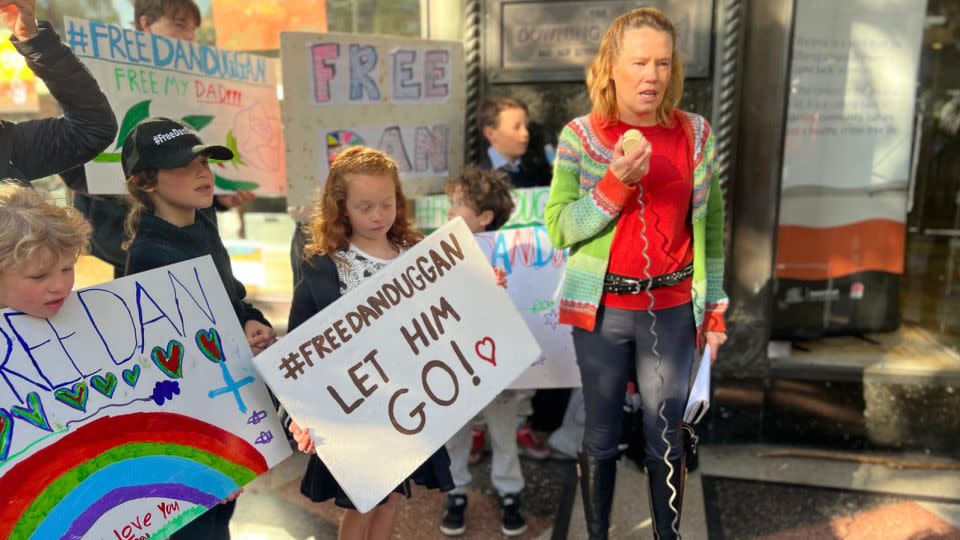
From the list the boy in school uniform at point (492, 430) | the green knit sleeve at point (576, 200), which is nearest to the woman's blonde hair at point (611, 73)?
the green knit sleeve at point (576, 200)

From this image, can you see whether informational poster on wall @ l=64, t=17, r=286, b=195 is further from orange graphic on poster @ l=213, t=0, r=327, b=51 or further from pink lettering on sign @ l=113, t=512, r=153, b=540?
pink lettering on sign @ l=113, t=512, r=153, b=540

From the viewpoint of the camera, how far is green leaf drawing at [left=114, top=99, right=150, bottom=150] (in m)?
2.47

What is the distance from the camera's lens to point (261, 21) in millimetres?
3656

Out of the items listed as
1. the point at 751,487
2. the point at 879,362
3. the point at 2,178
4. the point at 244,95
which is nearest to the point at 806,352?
the point at 879,362

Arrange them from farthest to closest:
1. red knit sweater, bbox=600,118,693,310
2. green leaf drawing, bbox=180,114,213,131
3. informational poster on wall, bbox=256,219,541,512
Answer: green leaf drawing, bbox=180,114,213,131
red knit sweater, bbox=600,118,693,310
informational poster on wall, bbox=256,219,541,512

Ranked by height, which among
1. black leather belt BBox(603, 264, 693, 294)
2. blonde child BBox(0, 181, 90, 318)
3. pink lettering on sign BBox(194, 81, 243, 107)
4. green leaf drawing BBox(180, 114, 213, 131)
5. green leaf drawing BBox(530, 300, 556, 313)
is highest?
pink lettering on sign BBox(194, 81, 243, 107)

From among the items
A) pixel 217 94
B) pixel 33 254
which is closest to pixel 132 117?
pixel 217 94

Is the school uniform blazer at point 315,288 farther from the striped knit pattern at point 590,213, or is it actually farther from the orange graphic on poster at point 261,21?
the orange graphic on poster at point 261,21

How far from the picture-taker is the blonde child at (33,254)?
1.51m

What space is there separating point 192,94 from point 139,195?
1010 mm

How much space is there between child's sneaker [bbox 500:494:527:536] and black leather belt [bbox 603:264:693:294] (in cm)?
110

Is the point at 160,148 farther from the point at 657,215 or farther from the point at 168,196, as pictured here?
the point at 657,215

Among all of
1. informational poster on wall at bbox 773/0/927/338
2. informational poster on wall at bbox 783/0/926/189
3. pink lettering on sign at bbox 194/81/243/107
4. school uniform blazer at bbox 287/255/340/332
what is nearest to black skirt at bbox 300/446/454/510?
school uniform blazer at bbox 287/255/340/332

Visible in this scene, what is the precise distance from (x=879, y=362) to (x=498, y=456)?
199 centimetres
